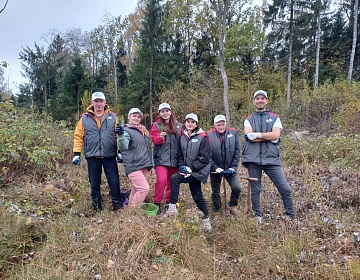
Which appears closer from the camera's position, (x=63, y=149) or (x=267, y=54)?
(x=63, y=149)

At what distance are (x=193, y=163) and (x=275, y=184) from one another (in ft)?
3.73

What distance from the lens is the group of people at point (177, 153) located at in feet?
11.3

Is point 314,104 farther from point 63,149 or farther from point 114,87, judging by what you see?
point 114,87

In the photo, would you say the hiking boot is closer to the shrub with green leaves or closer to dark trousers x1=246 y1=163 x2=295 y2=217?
dark trousers x1=246 y1=163 x2=295 y2=217

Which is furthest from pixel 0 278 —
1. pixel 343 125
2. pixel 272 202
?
pixel 343 125

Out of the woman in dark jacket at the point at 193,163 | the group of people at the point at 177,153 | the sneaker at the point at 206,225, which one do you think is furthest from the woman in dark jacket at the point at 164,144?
the sneaker at the point at 206,225

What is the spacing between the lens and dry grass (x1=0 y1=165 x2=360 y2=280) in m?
2.39

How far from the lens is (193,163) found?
142 inches

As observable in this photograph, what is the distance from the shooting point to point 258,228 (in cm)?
314

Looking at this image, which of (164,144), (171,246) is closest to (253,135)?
(164,144)

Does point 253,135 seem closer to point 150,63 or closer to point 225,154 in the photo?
point 225,154

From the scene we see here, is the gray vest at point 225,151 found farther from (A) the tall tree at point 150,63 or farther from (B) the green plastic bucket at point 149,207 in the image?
(A) the tall tree at point 150,63

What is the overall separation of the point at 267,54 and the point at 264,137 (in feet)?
72.0

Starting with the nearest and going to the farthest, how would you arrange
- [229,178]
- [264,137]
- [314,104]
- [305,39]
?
[264,137] → [229,178] → [314,104] → [305,39]
